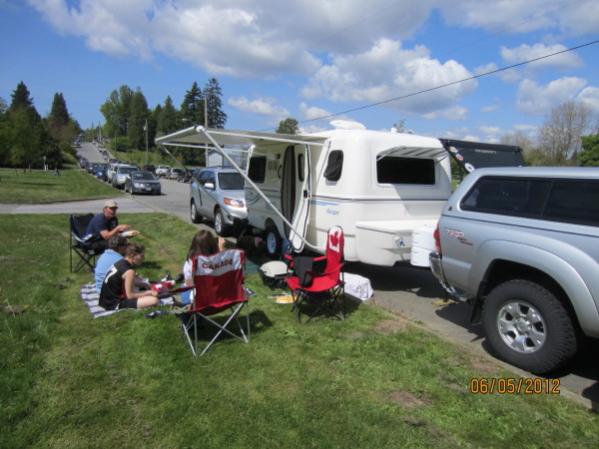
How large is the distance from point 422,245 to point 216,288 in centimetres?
302

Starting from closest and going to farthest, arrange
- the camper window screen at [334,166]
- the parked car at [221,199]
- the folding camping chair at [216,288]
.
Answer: the folding camping chair at [216,288] < the camper window screen at [334,166] < the parked car at [221,199]

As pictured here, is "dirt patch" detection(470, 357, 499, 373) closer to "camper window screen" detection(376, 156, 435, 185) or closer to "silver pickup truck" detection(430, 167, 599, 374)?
"silver pickup truck" detection(430, 167, 599, 374)

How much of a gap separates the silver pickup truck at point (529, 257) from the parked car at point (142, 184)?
23376mm

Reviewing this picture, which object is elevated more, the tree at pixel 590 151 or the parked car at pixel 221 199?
the tree at pixel 590 151

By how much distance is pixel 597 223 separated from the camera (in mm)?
3504

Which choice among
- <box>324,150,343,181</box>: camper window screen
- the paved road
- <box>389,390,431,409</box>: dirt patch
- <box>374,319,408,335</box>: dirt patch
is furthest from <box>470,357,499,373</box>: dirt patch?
<box>324,150,343,181</box>: camper window screen

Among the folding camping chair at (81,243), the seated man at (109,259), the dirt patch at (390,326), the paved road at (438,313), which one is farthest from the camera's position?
the folding camping chair at (81,243)

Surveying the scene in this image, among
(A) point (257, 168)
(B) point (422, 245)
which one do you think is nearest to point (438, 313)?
(B) point (422, 245)

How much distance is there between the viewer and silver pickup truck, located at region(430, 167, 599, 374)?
11.6ft

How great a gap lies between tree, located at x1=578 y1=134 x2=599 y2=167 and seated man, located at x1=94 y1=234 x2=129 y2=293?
145 feet

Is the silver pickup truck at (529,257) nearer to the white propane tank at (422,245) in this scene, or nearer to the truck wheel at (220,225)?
the white propane tank at (422,245)

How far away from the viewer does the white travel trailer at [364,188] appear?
6270mm

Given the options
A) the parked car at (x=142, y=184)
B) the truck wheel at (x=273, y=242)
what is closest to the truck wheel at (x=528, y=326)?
the truck wheel at (x=273, y=242)

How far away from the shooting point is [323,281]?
548 centimetres
